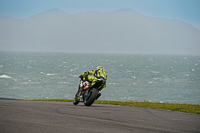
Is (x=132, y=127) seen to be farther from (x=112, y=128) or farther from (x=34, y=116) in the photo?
(x=34, y=116)

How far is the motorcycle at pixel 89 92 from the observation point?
13.7 metres

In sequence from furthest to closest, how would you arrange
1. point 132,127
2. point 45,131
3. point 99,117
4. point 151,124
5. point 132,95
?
point 132,95 < point 99,117 < point 151,124 < point 132,127 < point 45,131

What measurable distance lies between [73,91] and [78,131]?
205 ft

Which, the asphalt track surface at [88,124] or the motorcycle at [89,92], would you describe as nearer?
the asphalt track surface at [88,124]

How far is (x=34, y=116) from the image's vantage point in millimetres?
9672

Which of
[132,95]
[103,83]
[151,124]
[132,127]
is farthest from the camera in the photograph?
[132,95]

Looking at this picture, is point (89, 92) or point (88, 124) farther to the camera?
point (89, 92)

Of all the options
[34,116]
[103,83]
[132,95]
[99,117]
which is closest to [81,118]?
[99,117]

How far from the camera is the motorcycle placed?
13.7 meters

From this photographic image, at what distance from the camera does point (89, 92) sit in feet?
46.0

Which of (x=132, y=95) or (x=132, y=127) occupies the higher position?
(x=132, y=127)

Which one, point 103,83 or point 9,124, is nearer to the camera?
point 9,124

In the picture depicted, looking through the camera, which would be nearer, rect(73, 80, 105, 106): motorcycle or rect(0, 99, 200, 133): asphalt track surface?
rect(0, 99, 200, 133): asphalt track surface

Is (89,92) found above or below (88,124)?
above
